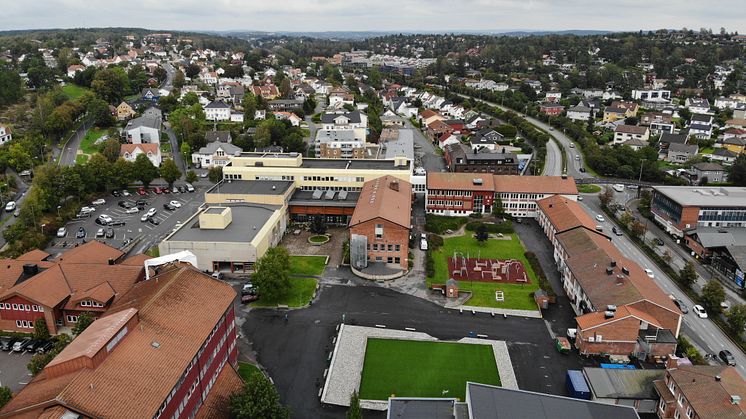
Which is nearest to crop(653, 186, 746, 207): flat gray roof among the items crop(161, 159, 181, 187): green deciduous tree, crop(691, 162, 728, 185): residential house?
crop(691, 162, 728, 185): residential house

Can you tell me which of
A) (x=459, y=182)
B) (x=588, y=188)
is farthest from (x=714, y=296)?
(x=588, y=188)

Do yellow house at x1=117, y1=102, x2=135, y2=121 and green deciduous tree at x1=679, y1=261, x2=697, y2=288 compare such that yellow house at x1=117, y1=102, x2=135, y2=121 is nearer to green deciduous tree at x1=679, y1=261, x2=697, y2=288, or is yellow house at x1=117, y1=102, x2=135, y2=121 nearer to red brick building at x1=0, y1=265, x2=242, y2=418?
red brick building at x1=0, y1=265, x2=242, y2=418

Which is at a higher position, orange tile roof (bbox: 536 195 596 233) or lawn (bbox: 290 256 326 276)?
orange tile roof (bbox: 536 195 596 233)

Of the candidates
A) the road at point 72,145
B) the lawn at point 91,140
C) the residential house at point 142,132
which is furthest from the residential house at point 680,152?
the road at point 72,145

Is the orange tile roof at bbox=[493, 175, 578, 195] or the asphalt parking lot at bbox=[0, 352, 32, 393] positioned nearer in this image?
the asphalt parking lot at bbox=[0, 352, 32, 393]

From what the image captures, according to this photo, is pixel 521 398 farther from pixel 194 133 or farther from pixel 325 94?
pixel 325 94

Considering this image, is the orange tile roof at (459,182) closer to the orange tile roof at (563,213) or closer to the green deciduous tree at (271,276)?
the orange tile roof at (563,213)
